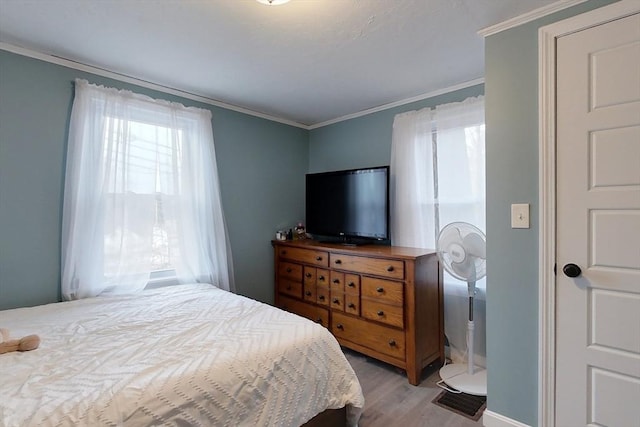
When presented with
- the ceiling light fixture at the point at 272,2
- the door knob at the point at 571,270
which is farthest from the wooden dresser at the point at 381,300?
the ceiling light fixture at the point at 272,2

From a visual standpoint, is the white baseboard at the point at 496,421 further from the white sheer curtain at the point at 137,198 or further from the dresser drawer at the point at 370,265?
the white sheer curtain at the point at 137,198

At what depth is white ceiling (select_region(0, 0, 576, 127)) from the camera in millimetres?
1668

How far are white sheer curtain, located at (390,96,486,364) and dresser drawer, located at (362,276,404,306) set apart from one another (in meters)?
0.62

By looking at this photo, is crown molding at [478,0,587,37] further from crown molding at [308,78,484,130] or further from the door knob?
the door knob

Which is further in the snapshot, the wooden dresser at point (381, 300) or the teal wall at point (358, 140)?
the teal wall at point (358, 140)

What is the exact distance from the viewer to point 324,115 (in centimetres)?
354

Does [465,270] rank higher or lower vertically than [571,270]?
lower

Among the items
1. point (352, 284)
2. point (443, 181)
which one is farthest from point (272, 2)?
point (352, 284)

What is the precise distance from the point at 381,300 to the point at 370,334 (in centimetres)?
32

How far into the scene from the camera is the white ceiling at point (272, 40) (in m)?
1.67

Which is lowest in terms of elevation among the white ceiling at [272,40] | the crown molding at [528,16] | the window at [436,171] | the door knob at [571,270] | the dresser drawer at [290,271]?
the dresser drawer at [290,271]

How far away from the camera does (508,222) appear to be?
1791mm

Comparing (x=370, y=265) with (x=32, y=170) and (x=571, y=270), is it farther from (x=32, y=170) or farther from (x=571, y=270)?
(x=32, y=170)

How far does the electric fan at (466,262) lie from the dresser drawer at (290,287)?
1475 mm
